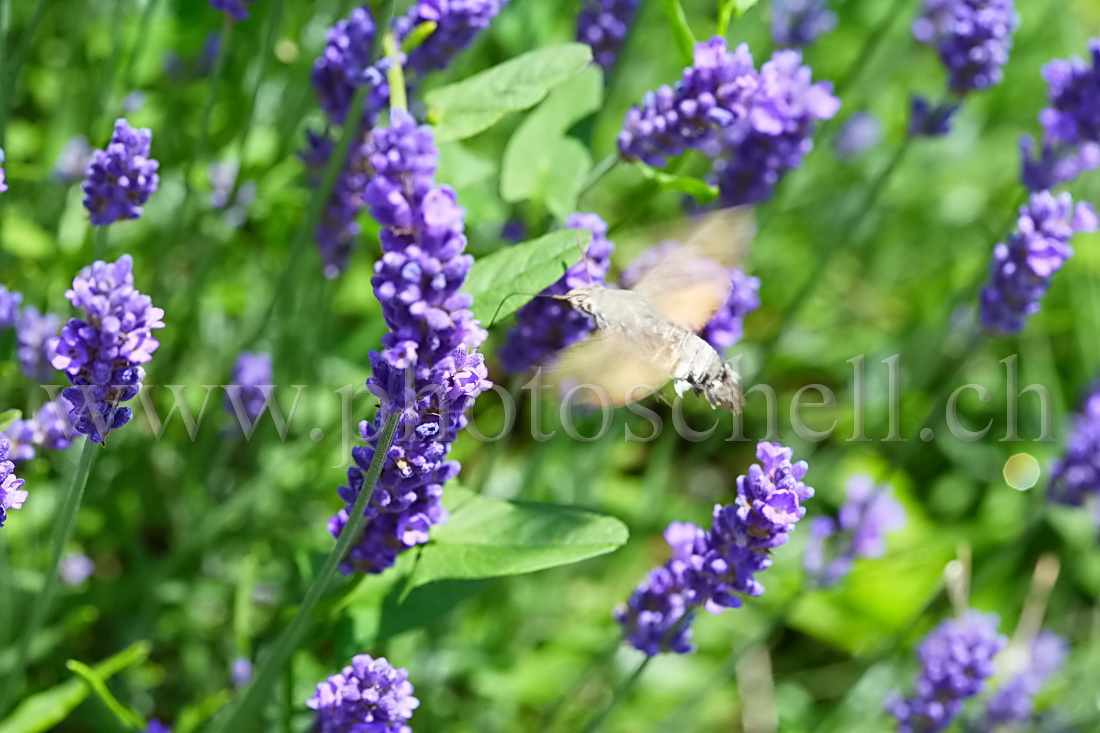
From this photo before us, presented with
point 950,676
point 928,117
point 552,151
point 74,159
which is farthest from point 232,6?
point 950,676

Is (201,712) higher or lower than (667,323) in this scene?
lower

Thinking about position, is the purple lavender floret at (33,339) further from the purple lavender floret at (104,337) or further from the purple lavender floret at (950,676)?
the purple lavender floret at (950,676)

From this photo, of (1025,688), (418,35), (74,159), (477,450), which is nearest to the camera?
(418,35)

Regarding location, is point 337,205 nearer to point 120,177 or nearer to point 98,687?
point 120,177

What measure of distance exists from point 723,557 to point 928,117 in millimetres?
1861

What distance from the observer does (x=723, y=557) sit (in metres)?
2.10

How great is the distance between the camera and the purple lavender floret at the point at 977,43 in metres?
3.14

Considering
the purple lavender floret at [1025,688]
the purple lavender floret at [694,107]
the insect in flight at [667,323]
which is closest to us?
the insect in flight at [667,323]

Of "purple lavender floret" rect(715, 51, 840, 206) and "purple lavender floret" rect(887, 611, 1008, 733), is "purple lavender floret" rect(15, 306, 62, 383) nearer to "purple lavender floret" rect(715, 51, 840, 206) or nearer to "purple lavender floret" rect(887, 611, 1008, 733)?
"purple lavender floret" rect(715, 51, 840, 206)

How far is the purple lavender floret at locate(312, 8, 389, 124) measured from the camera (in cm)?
254

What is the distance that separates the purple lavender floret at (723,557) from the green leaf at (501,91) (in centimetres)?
84

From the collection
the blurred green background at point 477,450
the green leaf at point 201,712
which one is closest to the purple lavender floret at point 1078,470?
the blurred green background at point 477,450

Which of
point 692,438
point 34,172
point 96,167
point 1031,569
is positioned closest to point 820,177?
point 692,438

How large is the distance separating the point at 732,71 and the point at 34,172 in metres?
2.29
